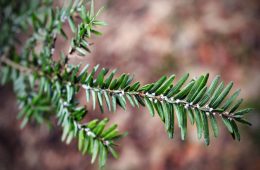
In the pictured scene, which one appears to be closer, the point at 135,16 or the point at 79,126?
the point at 79,126

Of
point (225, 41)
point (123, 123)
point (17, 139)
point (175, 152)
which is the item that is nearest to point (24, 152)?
point (17, 139)

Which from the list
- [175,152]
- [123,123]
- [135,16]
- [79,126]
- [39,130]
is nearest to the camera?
[79,126]

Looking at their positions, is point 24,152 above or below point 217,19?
below

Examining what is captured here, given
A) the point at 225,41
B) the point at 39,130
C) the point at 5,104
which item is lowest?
the point at 39,130

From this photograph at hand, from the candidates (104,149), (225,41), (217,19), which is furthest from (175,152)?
(104,149)

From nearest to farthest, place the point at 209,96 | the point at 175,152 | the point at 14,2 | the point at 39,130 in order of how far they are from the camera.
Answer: the point at 209,96
the point at 14,2
the point at 175,152
the point at 39,130

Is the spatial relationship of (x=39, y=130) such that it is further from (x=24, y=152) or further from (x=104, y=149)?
(x=104, y=149)

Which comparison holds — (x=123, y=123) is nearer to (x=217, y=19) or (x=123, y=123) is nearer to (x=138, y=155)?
(x=138, y=155)
